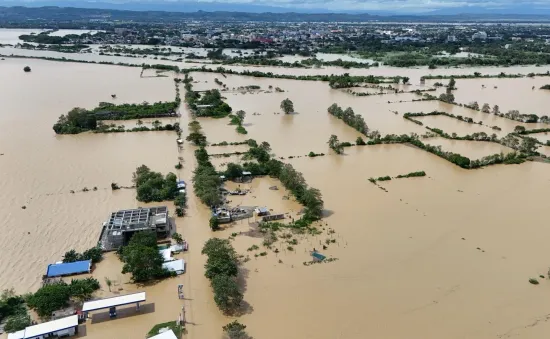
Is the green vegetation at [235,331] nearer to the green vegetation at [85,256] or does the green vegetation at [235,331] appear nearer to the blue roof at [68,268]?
the blue roof at [68,268]

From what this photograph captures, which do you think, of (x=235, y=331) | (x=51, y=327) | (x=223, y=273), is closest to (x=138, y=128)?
(x=223, y=273)

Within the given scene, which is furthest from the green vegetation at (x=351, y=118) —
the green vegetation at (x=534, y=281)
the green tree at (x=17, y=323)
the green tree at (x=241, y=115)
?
the green tree at (x=17, y=323)

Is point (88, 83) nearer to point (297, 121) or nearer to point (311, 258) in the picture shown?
point (297, 121)

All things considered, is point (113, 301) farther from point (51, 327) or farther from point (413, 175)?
point (413, 175)

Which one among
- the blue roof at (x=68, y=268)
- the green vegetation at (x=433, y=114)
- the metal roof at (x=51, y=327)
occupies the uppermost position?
the green vegetation at (x=433, y=114)

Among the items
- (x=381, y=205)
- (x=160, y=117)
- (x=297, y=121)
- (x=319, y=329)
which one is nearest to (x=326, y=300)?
(x=319, y=329)

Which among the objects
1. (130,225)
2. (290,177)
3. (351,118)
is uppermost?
(351,118)
